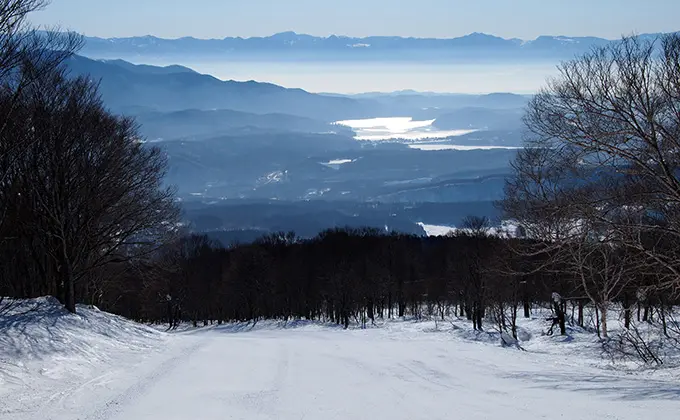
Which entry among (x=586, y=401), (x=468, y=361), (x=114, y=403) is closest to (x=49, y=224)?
(x=114, y=403)

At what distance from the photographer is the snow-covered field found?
10.7 meters

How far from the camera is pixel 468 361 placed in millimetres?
17828

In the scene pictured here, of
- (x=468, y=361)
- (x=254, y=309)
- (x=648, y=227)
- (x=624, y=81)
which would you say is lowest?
(x=254, y=309)

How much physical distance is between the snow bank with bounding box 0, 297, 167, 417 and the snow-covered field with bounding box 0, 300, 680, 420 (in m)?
0.04

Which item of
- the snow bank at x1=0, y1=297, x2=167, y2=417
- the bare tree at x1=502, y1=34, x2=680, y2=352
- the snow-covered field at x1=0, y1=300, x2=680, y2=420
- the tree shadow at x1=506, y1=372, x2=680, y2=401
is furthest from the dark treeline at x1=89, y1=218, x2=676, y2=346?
the bare tree at x1=502, y1=34, x2=680, y2=352

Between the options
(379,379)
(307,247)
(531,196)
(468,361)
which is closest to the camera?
(379,379)

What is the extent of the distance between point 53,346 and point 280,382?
556cm

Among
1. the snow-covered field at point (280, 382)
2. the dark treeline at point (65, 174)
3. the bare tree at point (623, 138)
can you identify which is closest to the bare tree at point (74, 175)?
the dark treeline at point (65, 174)

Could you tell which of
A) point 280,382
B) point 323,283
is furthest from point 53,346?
point 323,283

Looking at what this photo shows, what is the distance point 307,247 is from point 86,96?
156 ft

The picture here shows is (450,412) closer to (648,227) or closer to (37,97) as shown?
(648,227)

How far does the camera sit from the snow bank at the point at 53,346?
12.0 metres

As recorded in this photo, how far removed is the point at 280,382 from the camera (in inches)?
539

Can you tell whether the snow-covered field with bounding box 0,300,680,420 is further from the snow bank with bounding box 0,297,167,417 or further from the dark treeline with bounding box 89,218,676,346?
the dark treeline with bounding box 89,218,676,346
